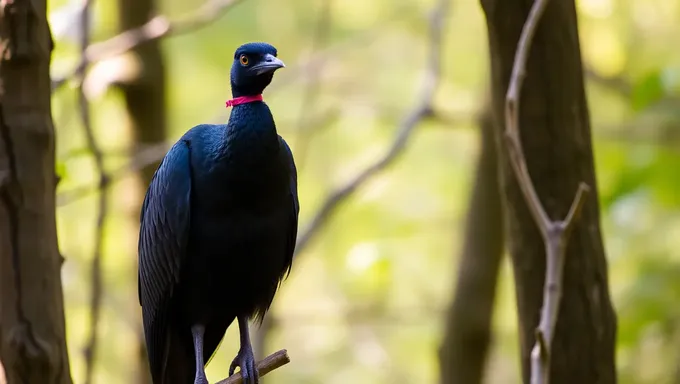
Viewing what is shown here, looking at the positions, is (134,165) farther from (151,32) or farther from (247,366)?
(247,366)

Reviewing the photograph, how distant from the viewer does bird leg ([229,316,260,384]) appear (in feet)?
10.1

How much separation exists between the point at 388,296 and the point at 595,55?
242cm

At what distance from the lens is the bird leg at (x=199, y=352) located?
10.3 ft

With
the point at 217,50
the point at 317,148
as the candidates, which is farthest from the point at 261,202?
the point at 317,148

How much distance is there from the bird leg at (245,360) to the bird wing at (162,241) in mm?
272

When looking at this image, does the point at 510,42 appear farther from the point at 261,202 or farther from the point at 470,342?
the point at 470,342

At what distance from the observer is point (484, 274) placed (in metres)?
5.13

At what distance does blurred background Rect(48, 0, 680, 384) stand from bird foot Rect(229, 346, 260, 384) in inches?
64.6

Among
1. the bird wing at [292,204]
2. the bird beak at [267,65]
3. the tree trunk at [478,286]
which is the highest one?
the bird beak at [267,65]

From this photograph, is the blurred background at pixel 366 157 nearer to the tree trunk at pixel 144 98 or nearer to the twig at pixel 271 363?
the tree trunk at pixel 144 98

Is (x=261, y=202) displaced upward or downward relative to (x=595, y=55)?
downward

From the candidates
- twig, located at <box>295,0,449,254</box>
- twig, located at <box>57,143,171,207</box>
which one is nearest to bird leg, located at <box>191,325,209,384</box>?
twig, located at <box>295,0,449,254</box>

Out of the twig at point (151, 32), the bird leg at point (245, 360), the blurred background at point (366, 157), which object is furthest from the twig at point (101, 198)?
the blurred background at point (366, 157)

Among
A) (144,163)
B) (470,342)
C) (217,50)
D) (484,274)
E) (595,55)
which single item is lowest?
(470,342)
